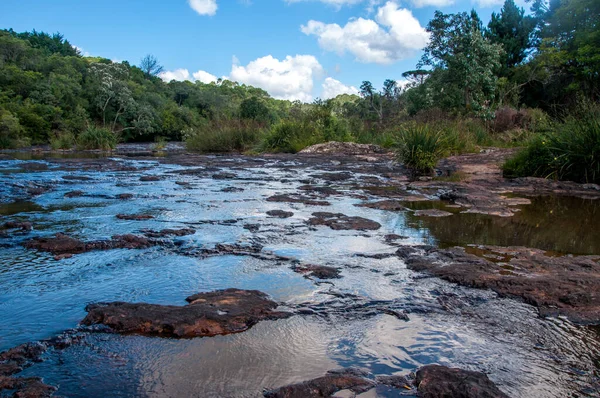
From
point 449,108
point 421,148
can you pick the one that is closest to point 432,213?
point 421,148

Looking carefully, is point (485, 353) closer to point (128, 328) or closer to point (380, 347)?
point (380, 347)

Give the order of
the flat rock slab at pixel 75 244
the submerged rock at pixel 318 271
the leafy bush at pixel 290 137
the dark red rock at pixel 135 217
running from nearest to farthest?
the submerged rock at pixel 318 271 → the flat rock slab at pixel 75 244 → the dark red rock at pixel 135 217 → the leafy bush at pixel 290 137

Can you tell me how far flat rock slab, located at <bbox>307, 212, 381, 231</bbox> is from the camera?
5.17m

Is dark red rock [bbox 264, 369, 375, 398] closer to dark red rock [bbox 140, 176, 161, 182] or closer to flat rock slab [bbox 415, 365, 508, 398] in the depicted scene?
→ flat rock slab [bbox 415, 365, 508, 398]

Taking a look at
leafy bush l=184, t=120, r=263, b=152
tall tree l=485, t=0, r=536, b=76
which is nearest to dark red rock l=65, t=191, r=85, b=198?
leafy bush l=184, t=120, r=263, b=152

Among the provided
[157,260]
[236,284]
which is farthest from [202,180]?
[236,284]

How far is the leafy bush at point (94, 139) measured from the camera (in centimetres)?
2586

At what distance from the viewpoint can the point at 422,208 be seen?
21.9 ft

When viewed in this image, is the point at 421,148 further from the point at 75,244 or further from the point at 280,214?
the point at 75,244

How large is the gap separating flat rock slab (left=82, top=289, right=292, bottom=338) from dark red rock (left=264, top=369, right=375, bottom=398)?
0.66m

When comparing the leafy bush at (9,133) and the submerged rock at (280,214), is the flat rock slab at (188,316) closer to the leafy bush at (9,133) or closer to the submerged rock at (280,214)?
the submerged rock at (280,214)

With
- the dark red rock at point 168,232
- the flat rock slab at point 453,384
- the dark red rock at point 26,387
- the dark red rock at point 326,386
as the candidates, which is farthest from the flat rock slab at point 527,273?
the dark red rock at point 26,387

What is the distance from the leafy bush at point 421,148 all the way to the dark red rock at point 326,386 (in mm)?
10540

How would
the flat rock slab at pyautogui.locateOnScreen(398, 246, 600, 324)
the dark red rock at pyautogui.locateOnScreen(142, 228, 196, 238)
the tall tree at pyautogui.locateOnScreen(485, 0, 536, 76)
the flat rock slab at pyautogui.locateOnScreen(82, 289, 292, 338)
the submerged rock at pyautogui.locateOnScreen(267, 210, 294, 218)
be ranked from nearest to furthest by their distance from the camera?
the flat rock slab at pyautogui.locateOnScreen(82, 289, 292, 338), the flat rock slab at pyautogui.locateOnScreen(398, 246, 600, 324), the dark red rock at pyautogui.locateOnScreen(142, 228, 196, 238), the submerged rock at pyautogui.locateOnScreen(267, 210, 294, 218), the tall tree at pyautogui.locateOnScreen(485, 0, 536, 76)
